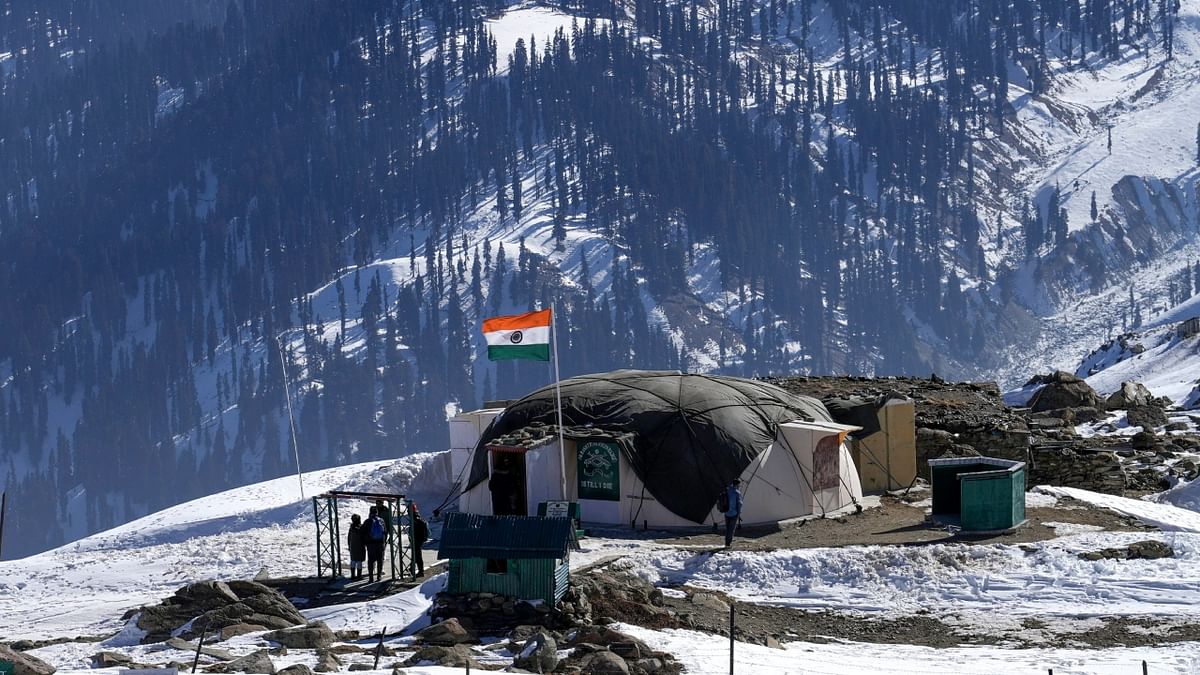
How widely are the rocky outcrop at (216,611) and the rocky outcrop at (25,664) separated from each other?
12.9 feet

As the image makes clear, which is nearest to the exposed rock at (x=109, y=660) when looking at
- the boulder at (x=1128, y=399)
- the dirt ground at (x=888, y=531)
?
the dirt ground at (x=888, y=531)

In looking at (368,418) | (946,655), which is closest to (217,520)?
(946,655)

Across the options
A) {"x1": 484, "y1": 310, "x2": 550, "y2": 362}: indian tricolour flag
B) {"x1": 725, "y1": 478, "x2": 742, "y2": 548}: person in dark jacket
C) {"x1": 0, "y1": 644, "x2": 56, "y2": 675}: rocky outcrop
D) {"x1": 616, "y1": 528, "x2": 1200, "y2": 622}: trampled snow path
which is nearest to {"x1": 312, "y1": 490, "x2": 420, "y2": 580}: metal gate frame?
{"x1": 616, "y1": 528, "x2": 1200, "y2": 622}: trampled snow path

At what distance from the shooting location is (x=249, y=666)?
25578 mm

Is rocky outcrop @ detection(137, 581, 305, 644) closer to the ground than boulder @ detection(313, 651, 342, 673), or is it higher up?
higher up

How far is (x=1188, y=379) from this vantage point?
74.2 metres

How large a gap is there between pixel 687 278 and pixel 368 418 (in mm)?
39349

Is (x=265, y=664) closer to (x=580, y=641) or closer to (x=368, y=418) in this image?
(x=580, y=641)

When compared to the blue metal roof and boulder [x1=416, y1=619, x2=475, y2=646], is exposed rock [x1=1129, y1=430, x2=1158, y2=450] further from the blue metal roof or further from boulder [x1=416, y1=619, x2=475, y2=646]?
boulder [x1=416, y1=619, x2=475, y2=646]

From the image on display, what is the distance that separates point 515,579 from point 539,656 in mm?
3272

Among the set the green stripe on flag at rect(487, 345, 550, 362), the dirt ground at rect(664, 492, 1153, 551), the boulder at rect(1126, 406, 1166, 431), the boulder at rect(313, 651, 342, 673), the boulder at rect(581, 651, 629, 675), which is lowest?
the boulder at rect(581, 651, 629, 675)

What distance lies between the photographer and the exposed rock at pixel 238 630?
28609 millimetres

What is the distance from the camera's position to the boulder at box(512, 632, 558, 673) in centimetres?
2542

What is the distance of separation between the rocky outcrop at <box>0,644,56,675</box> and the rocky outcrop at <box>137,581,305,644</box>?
394 centimetres
